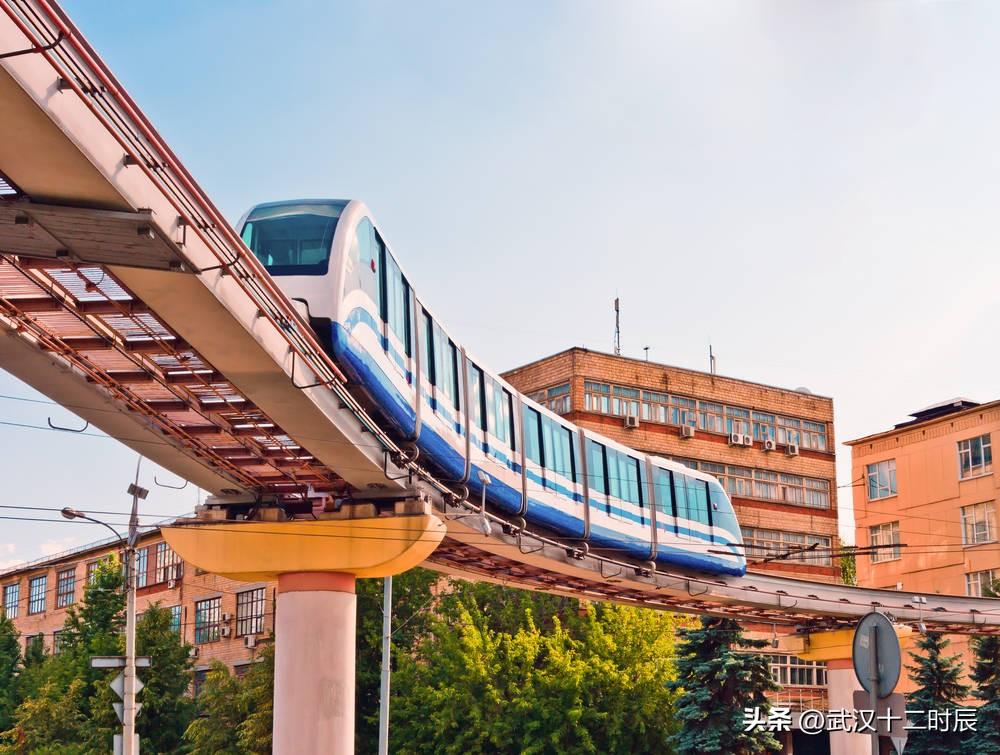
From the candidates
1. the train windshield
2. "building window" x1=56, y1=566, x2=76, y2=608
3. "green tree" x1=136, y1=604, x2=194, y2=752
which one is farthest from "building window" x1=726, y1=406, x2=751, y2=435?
the train windshield

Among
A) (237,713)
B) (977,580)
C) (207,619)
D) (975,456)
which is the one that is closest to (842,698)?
(237,713)

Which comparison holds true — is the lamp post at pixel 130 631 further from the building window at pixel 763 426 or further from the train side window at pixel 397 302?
the building window at pixel 763 426

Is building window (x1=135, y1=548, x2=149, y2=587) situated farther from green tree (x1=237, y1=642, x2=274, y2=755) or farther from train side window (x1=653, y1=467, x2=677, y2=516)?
train side window (x1=653, y1=467, x2=677, y2=516)

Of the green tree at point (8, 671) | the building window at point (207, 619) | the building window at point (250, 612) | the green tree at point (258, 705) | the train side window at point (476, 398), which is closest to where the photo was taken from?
the train side window at point (476, 398)

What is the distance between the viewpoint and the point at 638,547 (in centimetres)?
3297

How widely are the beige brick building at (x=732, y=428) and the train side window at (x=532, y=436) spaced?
85.7 ft

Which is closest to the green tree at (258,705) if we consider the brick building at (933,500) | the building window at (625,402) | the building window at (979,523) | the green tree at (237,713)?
Result: the green tree at (237,713)

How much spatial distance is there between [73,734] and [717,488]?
29.6 meters

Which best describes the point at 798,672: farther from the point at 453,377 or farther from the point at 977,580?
the point at 453,377

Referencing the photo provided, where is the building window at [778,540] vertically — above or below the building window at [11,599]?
above

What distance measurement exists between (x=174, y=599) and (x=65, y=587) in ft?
46.7

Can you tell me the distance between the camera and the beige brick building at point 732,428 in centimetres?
5688

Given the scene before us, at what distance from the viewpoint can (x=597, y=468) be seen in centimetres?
3200

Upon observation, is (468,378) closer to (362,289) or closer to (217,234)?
(362,289)
